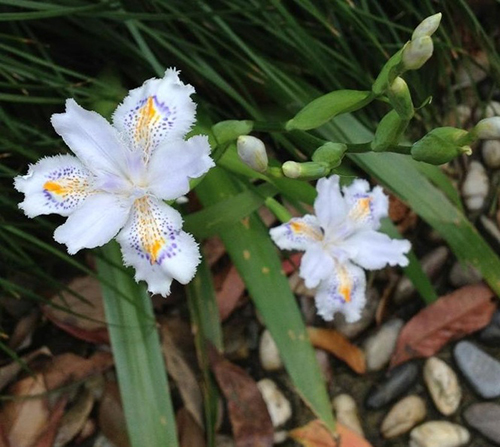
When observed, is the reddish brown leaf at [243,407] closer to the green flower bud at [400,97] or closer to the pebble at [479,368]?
the pebble at [479,368]

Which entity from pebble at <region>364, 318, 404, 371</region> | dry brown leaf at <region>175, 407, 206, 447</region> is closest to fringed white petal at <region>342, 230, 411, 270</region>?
pebble at <region>364, 318, 404, 371</region>

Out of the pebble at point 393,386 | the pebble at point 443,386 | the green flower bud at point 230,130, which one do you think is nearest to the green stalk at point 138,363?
the green flower bud at point 230,130

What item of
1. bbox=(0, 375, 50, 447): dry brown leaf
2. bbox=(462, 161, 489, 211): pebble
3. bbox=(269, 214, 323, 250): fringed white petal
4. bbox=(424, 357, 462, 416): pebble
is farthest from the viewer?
bbox=(462, 161, 489, 211): pebble

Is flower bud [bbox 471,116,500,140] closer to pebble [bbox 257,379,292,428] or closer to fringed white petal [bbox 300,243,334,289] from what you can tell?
fringed white petal [bbox 300,243,334,289]

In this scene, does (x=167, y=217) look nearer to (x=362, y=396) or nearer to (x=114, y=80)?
(x=114, y=80)

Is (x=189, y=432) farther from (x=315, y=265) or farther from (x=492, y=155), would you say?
(x=492, y=155)

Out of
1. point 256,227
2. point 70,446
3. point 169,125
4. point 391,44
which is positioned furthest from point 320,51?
point 70,446
